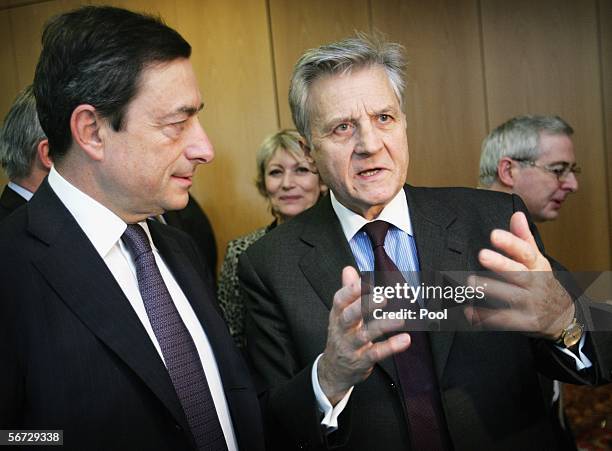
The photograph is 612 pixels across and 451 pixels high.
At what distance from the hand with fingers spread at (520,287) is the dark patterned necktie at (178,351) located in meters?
0.60

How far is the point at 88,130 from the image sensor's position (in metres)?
1.55

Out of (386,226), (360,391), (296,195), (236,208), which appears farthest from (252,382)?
(236,208)

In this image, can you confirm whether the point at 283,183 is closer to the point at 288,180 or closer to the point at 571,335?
the point at 288,180

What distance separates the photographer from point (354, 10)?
4.57 metres

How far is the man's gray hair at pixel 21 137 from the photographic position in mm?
2729

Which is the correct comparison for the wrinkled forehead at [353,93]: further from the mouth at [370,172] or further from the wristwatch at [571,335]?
the wristwatch at [571,335]

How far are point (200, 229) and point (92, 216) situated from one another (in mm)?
3008

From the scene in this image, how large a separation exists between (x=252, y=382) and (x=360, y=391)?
0.26 metres

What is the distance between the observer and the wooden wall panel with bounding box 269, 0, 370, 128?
4.57 m

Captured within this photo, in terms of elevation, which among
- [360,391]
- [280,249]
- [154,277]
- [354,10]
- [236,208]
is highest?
[354,10]

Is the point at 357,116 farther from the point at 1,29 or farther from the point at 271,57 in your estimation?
the point at 1,29

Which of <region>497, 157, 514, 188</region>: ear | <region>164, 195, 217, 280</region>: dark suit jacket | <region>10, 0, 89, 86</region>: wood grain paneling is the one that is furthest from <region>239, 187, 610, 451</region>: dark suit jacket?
<region>10, 0, 89, 86</region>: wood grain paneling

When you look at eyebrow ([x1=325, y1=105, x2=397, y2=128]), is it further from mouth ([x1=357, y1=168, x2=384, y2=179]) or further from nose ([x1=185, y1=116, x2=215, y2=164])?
nose ([x1=185, y1=116, x2=215, y2=164])

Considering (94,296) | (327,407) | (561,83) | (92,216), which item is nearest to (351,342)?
(327,407)
